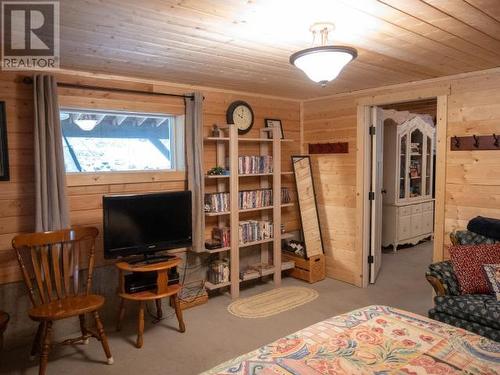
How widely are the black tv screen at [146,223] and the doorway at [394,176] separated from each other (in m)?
2.14

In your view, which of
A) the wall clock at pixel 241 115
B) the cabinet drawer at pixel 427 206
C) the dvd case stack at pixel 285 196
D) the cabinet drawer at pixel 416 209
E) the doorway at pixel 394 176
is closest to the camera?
the wall clock at pixel 241 115

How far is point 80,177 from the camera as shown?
10.5ft

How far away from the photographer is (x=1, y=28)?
2.09m

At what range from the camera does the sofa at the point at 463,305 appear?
102 inches

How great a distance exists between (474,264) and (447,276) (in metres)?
0.22

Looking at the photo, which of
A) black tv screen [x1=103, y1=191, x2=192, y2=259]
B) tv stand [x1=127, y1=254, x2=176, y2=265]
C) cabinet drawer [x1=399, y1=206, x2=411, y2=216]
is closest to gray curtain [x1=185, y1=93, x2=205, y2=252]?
black tv screen [x1=103, y1=191, x2=192, y2=259]

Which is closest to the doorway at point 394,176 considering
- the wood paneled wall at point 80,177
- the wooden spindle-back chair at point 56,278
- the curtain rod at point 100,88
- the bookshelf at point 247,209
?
the bookshelf at point 247,209

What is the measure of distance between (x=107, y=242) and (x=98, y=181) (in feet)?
1.93

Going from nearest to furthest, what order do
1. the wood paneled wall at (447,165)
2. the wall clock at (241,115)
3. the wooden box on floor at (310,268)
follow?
the wood paneled wall at (447,165) → the wall clock at (241,115) → the wooden box on floor at (310,268)

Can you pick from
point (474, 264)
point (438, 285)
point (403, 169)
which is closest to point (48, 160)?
point (438, 285)

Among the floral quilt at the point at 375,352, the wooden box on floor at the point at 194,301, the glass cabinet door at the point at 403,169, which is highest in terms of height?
the glass cabinet door at the point at 403,169

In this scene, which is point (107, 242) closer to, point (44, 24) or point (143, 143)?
point (143, 143)

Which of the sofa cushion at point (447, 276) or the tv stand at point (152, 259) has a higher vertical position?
the tv stand at point (152, 259)

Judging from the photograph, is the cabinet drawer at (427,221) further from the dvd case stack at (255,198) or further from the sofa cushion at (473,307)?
the sofa cushion at (473,307)
